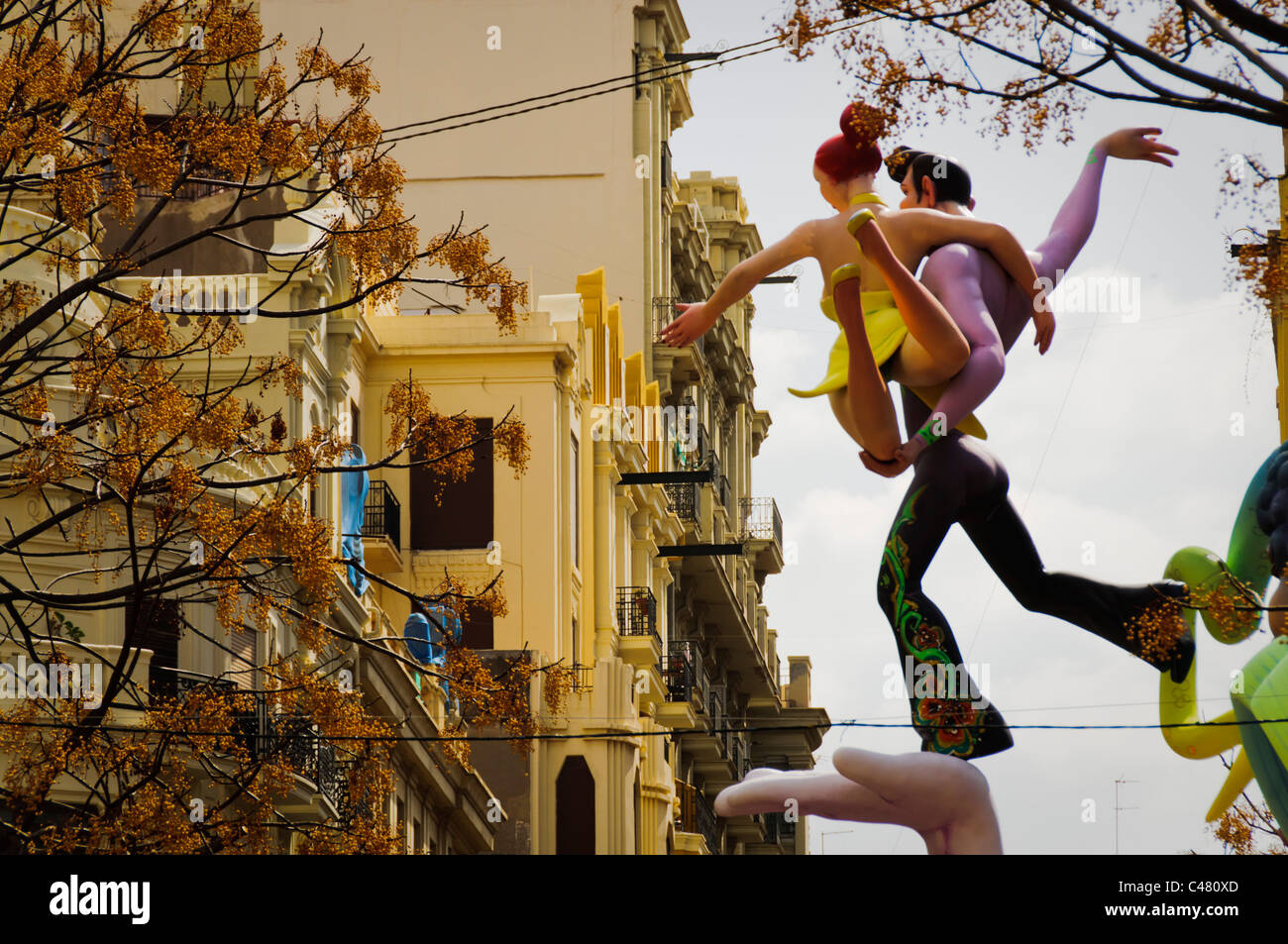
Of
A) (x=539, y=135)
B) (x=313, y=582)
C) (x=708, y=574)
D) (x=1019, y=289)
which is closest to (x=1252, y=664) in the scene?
(x=1019, y=289)

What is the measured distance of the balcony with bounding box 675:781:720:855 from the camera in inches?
2104

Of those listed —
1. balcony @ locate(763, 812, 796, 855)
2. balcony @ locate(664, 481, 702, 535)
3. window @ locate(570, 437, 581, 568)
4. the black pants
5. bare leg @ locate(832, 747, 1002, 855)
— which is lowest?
bare leg @ locate(832, 747, 1002, 855)

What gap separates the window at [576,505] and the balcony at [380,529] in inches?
225

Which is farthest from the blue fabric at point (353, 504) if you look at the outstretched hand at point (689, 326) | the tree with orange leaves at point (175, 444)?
the outstretched hand at point (689, 326)

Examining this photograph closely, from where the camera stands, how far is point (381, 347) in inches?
1700

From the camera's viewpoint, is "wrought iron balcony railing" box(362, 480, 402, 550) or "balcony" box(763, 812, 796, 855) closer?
"wrought iron balcony railing" box(362, 480, 402, 550)

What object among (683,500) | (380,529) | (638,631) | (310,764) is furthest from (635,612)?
(310,764)

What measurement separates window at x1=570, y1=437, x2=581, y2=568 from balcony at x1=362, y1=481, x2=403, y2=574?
18.7ft

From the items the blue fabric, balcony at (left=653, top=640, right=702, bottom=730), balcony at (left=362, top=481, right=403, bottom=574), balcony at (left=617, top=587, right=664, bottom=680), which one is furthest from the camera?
balcony at (left=653, top=640, right=702, bottom=730)

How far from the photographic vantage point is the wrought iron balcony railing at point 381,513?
39.6m

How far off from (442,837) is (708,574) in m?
21.8

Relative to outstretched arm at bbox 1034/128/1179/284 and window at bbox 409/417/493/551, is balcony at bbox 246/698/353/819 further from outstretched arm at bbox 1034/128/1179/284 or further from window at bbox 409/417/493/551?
window at bbox 409/417/493/551

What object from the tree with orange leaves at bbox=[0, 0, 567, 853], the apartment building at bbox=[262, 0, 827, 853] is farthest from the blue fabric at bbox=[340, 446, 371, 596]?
the tree with orange leaves at bbox=[0, 0, 567, 853]

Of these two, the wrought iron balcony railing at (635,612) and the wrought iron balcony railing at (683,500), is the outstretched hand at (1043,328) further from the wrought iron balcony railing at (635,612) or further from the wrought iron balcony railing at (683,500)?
the wrought iron balcony railing at (683,500)
